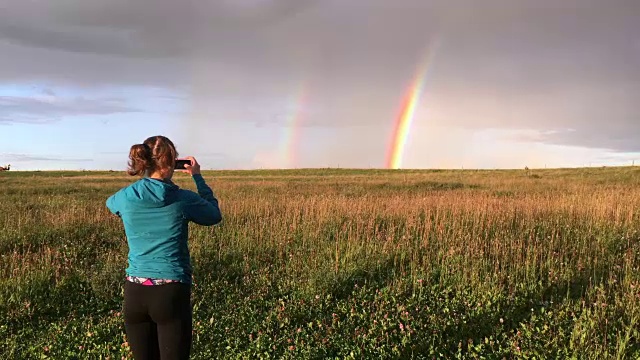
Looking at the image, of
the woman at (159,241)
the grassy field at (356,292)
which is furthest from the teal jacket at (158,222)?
the grassy field at (356,292)

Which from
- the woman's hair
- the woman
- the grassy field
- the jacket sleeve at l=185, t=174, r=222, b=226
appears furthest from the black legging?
the grassy field

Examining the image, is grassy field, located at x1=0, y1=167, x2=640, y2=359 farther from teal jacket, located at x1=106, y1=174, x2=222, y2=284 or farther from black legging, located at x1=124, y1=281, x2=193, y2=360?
teal jacket, located at x1=106, y1=174, x2=222, y2=284

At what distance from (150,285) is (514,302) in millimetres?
4295

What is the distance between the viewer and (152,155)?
267 centimetres

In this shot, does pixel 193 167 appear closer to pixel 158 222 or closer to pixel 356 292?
pixel 158 222

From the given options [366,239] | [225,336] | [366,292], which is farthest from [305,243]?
[225,336]

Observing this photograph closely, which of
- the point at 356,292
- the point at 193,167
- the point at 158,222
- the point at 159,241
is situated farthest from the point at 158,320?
the point at 356,292

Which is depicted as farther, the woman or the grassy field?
the grassy field

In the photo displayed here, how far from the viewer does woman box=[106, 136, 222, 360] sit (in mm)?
2660

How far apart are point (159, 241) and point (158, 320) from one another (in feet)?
1.72

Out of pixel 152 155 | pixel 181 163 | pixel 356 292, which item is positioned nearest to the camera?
pixel 152 155

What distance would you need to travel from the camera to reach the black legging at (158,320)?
267 centimetres

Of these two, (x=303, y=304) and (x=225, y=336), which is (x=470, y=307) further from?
(x=225, y=336)

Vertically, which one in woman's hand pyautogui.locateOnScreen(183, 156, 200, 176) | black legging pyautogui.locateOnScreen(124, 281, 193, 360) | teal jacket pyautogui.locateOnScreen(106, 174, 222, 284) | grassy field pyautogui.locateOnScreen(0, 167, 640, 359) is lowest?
grassy field pyautogui.locateOnScreen(0, 167, 640, 359)
